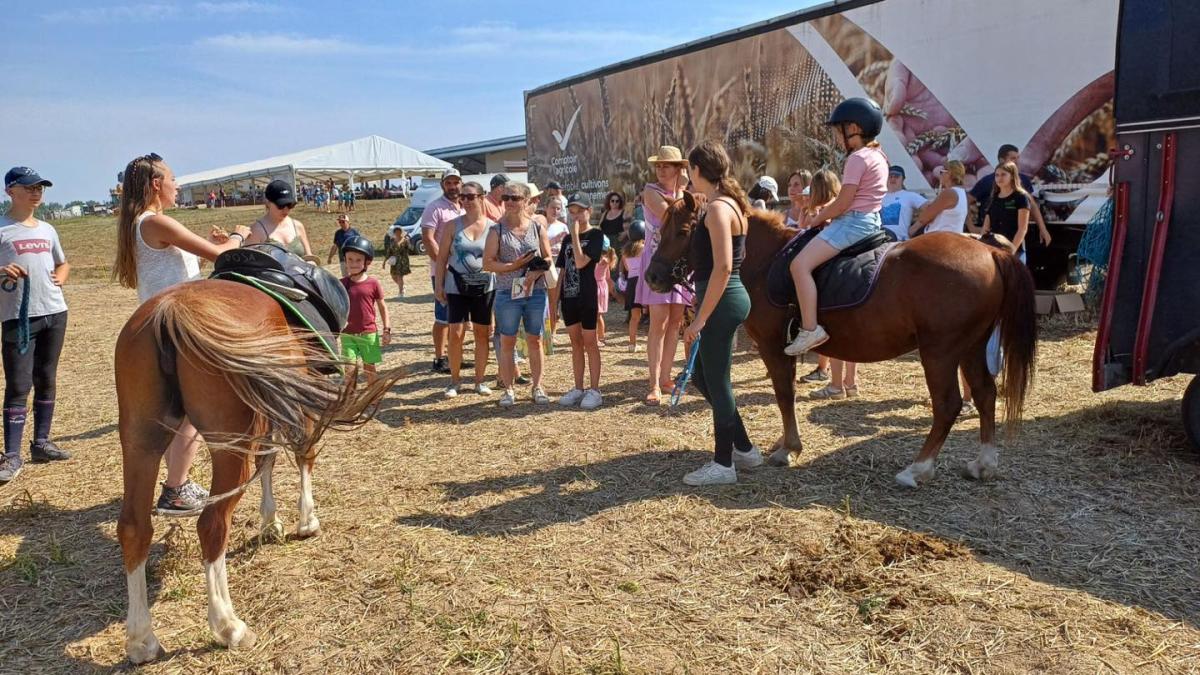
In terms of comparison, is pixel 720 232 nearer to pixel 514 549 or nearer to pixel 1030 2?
pixel 514 549

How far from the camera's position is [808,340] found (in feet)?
15.2

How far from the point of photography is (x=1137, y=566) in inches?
136

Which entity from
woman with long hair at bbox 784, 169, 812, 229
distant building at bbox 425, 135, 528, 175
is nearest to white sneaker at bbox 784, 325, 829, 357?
woman with long hair at bbox 784, 169, 812, 229

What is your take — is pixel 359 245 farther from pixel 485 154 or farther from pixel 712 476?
pixel 485 154

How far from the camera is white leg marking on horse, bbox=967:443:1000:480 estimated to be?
4543mm

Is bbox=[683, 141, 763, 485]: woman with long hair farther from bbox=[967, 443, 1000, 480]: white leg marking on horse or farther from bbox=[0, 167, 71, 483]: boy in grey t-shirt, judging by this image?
bbox=[0, 167, 71, 483]: boy in grey t-shirt

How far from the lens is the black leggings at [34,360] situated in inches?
194

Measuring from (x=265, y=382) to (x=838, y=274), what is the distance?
128 inches

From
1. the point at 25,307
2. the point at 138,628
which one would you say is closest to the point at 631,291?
the point at 25,307

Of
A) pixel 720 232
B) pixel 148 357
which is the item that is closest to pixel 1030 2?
pixel 720 232

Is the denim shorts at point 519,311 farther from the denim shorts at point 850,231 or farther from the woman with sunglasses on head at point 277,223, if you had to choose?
the denim shorts at point 850,231

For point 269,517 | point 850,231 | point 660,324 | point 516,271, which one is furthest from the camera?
point 660,324

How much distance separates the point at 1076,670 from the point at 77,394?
838cm

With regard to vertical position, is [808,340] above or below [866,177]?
below
